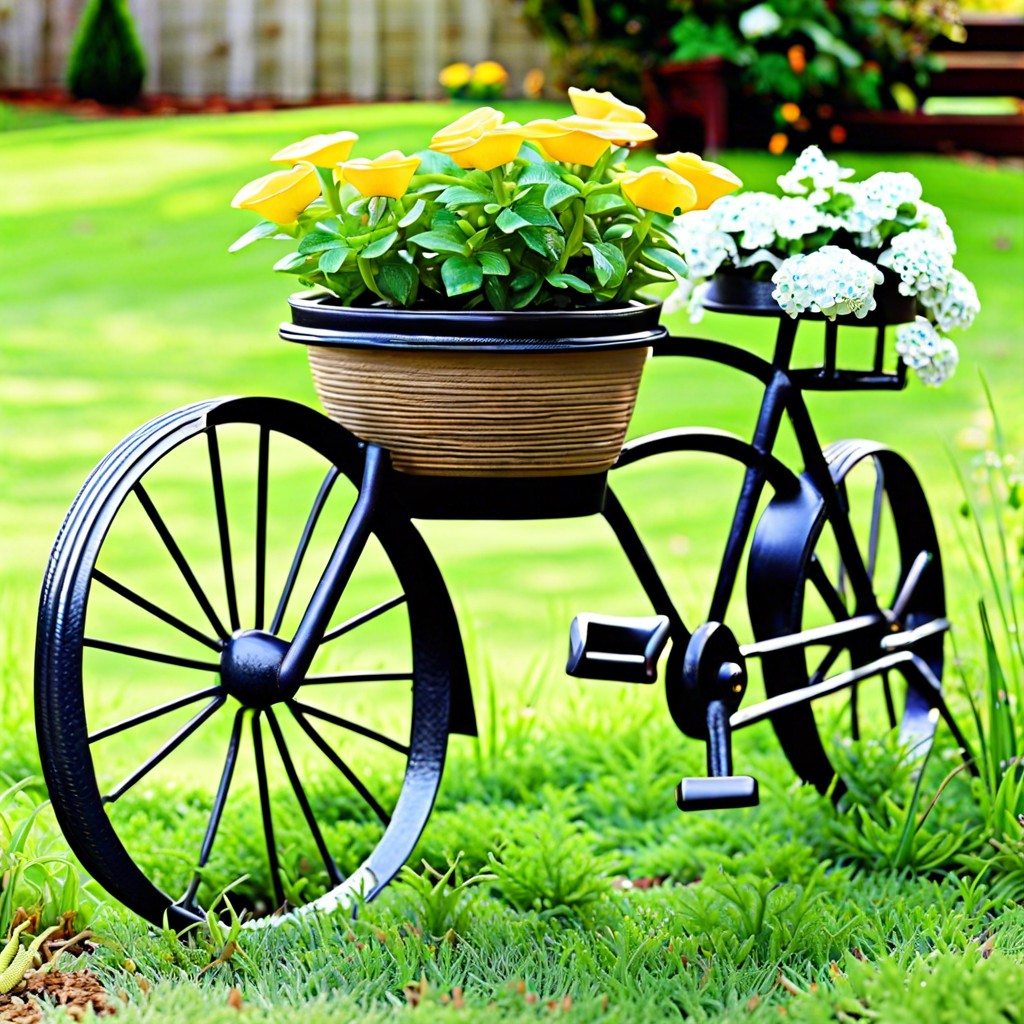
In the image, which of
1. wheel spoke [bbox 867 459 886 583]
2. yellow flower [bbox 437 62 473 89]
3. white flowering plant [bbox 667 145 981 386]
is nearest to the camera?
white flowering plant [bbox 667 145 981 386]

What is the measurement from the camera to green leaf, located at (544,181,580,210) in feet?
6.70

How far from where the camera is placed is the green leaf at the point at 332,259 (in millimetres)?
2049

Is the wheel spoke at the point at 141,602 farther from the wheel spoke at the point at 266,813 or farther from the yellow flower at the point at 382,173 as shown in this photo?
the yellow flower at the point at 382,173

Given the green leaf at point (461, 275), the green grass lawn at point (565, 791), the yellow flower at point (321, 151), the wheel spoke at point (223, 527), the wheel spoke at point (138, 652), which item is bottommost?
the green grass lawn at point (565, 791)

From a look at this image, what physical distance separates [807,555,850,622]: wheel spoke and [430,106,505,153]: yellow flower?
95cm

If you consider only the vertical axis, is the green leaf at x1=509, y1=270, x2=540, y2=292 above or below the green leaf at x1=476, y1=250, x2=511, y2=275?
below

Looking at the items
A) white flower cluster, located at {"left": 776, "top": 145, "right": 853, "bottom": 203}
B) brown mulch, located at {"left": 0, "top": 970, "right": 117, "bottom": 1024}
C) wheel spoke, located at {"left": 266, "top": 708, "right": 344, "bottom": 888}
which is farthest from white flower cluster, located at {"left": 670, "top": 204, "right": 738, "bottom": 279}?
brown mulch, located at {"left": 0, "top": 970, "right": 117, "bottom": 1024}

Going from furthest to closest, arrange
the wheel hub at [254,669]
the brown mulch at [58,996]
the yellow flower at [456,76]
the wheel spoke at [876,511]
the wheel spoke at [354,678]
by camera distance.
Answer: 1. the yellow flower at [456,76]
2. the wheel spoke at [876,511]
3. the wheel spoke at [354,678]
4. the wheel hub at [254,669]
5. the brown mulch at [58,996]

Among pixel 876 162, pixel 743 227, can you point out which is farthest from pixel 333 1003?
pixel 876 162

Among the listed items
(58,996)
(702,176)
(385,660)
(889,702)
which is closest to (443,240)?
(702,176)

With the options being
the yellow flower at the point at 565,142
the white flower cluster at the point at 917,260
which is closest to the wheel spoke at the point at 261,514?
the yellow flower at the point at 565,142

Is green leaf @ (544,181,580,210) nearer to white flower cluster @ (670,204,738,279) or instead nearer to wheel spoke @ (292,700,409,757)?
white flower cluster @ (670,204,738,279)

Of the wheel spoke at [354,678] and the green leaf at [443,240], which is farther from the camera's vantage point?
the wheel spoke at [354,678]

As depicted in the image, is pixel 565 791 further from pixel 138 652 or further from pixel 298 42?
pixel 298 42
